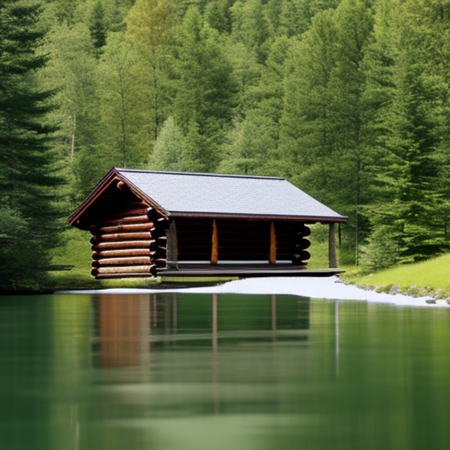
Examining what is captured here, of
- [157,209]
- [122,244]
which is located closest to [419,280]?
[157,209]

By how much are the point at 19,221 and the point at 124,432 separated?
30858 millimetres

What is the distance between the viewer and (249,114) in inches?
3044

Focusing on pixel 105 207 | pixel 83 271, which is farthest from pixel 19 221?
pixel 83 271

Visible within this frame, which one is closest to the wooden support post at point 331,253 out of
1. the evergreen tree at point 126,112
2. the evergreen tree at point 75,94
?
the evergreen tree at point 75,94

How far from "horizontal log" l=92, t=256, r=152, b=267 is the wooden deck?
1.46 m

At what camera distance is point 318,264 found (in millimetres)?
53656

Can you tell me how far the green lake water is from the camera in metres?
6.62

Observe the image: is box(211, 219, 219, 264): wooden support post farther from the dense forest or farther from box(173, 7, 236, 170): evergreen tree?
box(173, 7, 236, 170): evergreen tree

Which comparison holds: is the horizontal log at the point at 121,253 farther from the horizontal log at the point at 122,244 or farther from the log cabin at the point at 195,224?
the horizontal log at the point at 122,244

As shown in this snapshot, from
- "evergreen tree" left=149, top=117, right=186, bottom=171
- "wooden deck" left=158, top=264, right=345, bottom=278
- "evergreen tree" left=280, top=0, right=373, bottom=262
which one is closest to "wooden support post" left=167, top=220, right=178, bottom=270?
"wooden deck" left=158, top=264, right=345, bottom=278

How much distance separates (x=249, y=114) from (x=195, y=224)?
4072cm

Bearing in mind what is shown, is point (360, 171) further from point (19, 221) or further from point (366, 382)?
point (366, 382)

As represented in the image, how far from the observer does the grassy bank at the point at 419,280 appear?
25.2 metres

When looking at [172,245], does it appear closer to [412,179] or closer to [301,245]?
[301,245]
